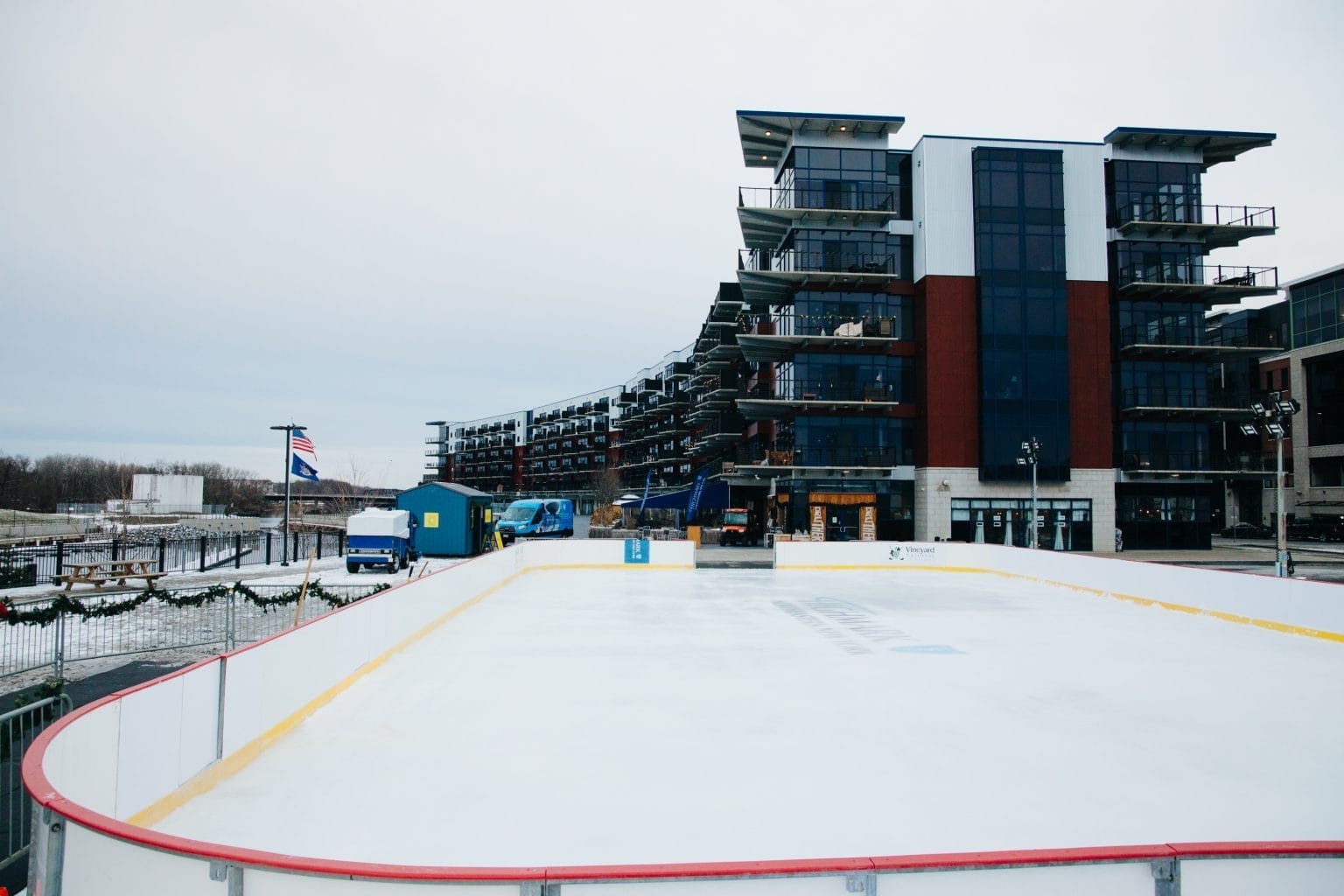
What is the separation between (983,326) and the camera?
39375 millimetres

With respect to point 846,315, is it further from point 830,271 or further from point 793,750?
point 793,750

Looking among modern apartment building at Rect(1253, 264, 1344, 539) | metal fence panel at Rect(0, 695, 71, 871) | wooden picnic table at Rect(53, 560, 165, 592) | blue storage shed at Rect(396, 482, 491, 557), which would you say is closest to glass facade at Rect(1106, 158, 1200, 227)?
modern apartment building at Rect(1253, 264, 1344, 539)

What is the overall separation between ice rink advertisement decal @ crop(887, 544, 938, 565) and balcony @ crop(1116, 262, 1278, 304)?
21.2 metres

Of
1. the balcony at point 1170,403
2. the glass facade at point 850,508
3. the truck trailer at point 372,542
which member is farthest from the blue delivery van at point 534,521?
the balcony at point 1170,403

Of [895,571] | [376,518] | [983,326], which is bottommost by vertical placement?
[895,571]

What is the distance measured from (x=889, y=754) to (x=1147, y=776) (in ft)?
7.84

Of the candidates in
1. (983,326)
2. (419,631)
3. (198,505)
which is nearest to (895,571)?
(983,326)

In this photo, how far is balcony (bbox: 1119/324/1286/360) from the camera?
133 feet

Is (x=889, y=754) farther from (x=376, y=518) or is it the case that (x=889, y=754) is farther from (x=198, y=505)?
(x=198, y=505)

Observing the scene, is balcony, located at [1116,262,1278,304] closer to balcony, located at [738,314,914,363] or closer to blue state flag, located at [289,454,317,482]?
balcony, located at [738,314,914,363]

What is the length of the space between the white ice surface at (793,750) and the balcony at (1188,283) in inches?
1213

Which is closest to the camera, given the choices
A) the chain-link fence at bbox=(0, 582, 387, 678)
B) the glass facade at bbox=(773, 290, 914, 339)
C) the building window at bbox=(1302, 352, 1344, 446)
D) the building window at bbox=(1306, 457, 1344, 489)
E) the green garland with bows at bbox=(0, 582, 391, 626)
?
the green garland with bows at bbox=(0, 582, 391, 626)

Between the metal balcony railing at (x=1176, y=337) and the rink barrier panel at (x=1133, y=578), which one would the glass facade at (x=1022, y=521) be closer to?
the metal balcony railing at (x=1176, y=337)

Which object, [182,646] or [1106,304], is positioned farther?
[1106,304]
